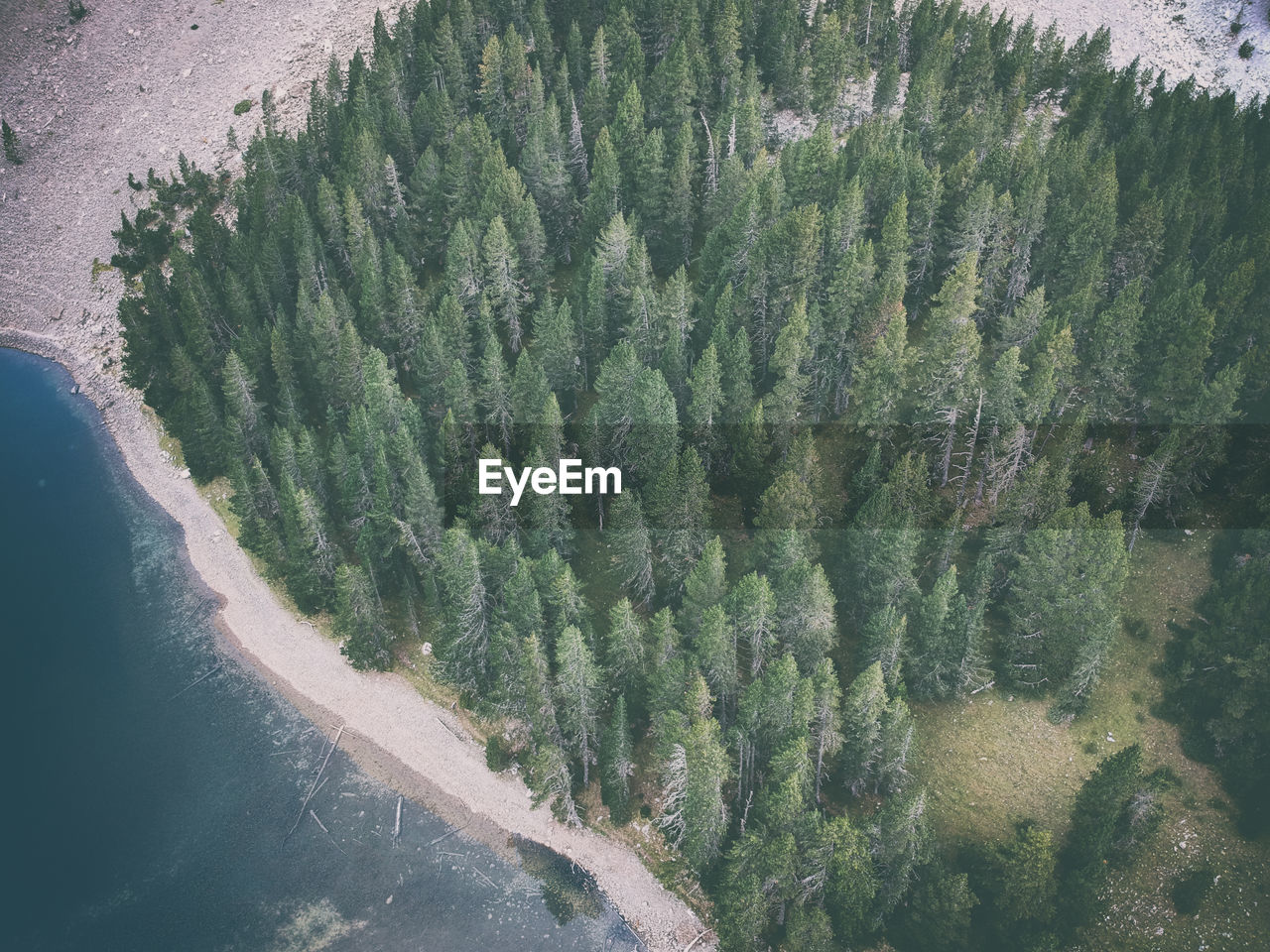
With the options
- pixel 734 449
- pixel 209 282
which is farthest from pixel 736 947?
pixel 209 282

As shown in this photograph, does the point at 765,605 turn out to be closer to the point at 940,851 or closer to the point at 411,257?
the point at 940,851

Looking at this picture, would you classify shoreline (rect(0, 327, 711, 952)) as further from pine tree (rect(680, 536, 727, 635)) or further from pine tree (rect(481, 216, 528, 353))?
pine tree (rect(481, 216, 528, 353))

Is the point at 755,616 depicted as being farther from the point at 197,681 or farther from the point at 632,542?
the point at 197,681

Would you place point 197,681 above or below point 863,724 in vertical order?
below

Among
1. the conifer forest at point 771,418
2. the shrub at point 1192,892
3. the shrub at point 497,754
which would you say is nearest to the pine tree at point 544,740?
the conifer forest at point 771,418

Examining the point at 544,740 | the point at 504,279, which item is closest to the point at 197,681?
the point at 544,740

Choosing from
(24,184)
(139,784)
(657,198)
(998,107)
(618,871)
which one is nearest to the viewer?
(618,871)

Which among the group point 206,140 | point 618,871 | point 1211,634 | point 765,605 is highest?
point 206,140
